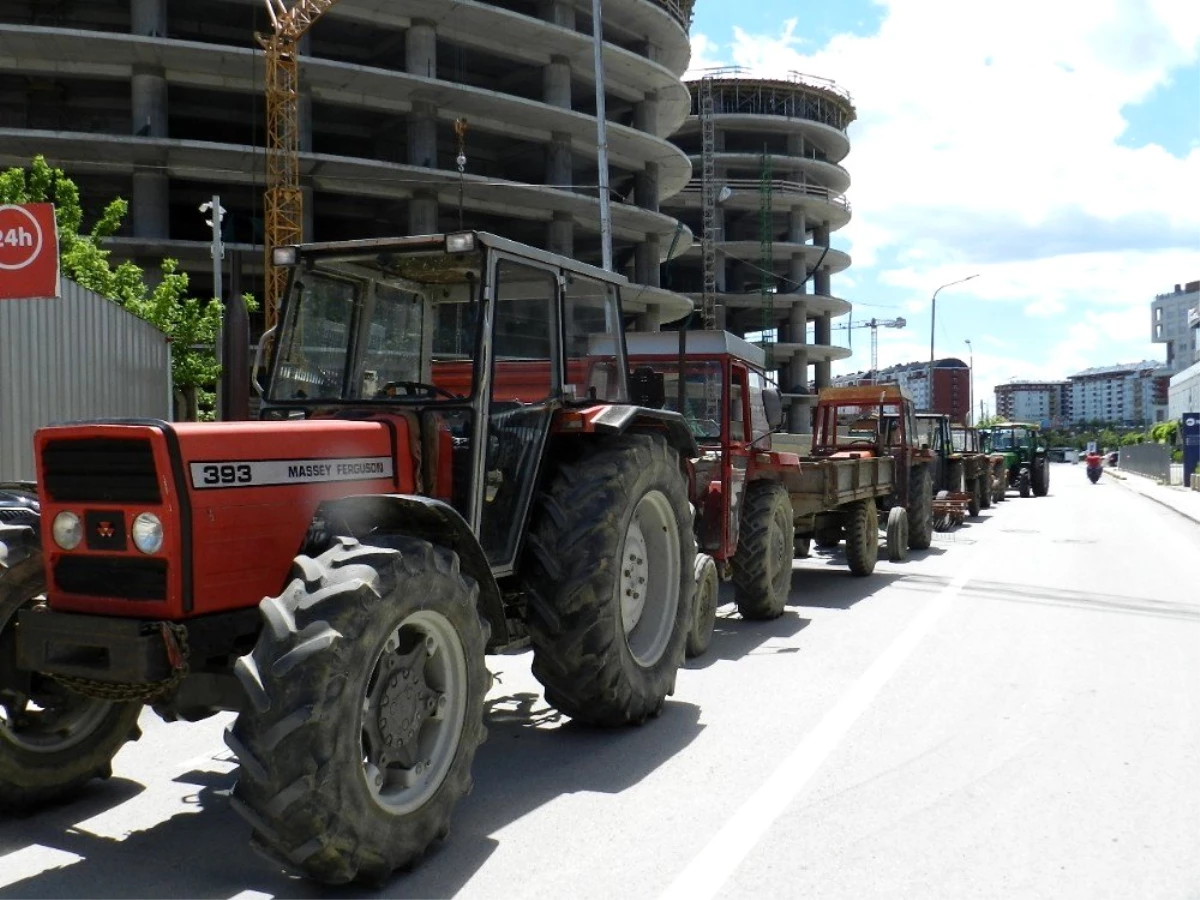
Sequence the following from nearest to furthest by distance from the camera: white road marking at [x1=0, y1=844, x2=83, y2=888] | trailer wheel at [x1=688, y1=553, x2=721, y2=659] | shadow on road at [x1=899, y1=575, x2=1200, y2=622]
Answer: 1. white road marking at [x1=0, y1=844, x2=83, y2=888]
2. trailer wheel at [x1=688, y1=553, x2=721, y2=659]
3. shadow on road at [x1=899, y1=575, x2=1200, y2=622]

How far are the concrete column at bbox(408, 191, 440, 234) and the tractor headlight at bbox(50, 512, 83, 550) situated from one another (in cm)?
3740

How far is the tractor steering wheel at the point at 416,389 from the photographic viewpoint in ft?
16.8

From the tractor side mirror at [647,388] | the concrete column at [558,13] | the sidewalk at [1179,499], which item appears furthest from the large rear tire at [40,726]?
the concrete column at [558,13]

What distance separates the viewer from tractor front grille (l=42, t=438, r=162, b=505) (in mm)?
3885

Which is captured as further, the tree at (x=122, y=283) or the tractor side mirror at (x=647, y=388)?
the tree at (x=122, y=283)

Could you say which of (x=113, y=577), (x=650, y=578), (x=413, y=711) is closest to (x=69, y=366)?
(x=650, y=578)

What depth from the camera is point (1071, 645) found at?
8.62 m

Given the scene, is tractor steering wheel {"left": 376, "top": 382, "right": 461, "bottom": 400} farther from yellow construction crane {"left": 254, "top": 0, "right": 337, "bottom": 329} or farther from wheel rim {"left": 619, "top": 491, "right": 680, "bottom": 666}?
yellow construction crane {"left": 254, "top": 0, "right": 337, "bottom": 329}

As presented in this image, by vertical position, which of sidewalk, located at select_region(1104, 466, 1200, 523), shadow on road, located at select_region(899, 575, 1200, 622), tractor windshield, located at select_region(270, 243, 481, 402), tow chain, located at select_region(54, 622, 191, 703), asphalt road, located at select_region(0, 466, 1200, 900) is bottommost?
sidewalk, located at select_region(1104, 466, 1200, 523)

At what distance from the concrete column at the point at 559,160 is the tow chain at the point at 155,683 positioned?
4096cm

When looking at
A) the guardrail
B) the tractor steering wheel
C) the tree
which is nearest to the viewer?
the tractor steering wheel

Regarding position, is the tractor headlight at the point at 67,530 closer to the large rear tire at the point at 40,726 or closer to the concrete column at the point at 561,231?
the large rear tire at the point at 40,726

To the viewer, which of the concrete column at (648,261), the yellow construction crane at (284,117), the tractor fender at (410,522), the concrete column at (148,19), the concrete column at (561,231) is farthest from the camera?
the concrete column at (648,261)

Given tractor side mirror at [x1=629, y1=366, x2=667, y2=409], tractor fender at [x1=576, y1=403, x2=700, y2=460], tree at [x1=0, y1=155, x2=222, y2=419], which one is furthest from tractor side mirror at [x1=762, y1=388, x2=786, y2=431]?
tree at [x1=0, y1=155, x2=222, y2=419]
